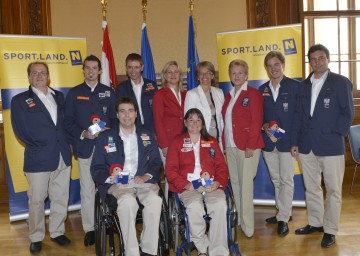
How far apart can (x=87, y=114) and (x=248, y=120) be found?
52.1 inches

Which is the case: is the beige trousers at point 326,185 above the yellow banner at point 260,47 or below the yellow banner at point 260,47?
below

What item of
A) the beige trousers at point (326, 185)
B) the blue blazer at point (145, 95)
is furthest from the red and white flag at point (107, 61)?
the beige trousers at point (326, 185)

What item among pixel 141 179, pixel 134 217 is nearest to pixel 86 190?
pixel 141 179

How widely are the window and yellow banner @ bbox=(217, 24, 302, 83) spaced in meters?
1.26

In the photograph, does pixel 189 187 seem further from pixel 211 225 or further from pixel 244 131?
pixel 244 131

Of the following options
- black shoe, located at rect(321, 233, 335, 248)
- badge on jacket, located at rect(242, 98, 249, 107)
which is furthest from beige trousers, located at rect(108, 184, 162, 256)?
black shoe, located at rect(321, 233, 335, 248)

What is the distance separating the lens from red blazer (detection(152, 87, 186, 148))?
3861mm

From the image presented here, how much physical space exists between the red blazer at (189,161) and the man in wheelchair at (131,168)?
0.35ft

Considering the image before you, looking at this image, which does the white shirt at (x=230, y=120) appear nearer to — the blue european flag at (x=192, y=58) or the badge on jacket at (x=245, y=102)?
the badge on jacket at (x=245, y=102)

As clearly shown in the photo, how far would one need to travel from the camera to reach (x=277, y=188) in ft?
13.8

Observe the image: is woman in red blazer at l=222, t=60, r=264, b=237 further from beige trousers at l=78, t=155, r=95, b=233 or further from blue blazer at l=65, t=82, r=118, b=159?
beige trousers at l=78, t=155, r=95, b=233

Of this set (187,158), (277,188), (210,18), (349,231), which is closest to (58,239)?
(187,158)

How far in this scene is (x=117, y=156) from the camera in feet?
11.0

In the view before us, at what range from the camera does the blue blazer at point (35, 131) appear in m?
3.61
